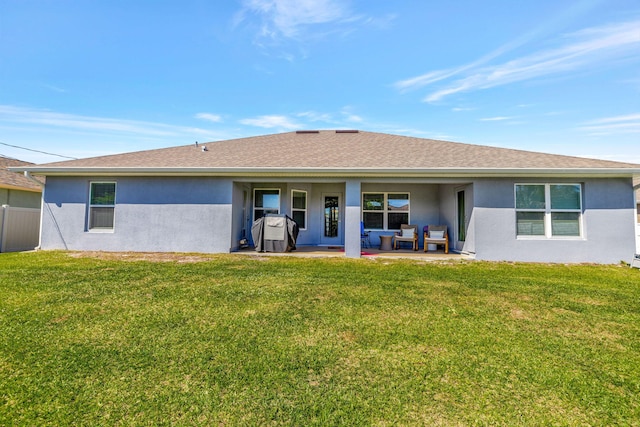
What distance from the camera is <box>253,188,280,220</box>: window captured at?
38.7 ft

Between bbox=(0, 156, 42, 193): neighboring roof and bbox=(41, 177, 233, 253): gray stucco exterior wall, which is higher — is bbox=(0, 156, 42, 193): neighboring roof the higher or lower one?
the higher one

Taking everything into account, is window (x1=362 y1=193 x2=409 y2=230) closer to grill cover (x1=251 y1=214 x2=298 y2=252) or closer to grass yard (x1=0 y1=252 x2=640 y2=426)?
grill cover (x1=251 y1=214 x2=298 y2=252)

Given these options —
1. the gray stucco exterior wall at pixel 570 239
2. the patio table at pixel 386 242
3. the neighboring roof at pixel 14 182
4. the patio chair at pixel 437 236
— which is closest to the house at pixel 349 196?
the gray stucco exterior wall at pixel 570 239

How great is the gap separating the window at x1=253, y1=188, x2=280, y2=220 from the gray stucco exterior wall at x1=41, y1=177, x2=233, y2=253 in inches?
81.7

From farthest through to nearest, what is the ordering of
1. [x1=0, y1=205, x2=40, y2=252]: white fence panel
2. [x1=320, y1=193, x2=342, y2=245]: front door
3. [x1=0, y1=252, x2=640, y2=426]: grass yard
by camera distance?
[x1=320, y1=193, x2=342, y2=245]: front door, [x1=0, y1=205, x2=40, y2=252]: white fence panel, [x1=0, y1=252, x2=640, y2=426]: grass yard

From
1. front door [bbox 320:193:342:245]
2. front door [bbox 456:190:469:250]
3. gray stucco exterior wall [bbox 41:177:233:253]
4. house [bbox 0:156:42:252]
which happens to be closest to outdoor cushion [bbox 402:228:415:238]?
front door [bbox 456:190:469:250]

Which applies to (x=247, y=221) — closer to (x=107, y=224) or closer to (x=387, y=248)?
(x=107, y=224)

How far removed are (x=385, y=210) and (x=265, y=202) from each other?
489 cm

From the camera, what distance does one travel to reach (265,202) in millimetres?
11828

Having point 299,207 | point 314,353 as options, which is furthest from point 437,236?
point 314,353

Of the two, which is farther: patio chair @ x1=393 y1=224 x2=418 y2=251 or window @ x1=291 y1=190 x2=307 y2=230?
window @ x1=291 y1=190 x2=307 y2=230

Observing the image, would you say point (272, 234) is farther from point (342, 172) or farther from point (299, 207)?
point (342, 172)

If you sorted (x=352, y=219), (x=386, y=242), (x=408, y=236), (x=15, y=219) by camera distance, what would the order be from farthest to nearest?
(x=408, y=236) → (x=386, y=242) → (x=15, y=219) → (x=352, y=219)

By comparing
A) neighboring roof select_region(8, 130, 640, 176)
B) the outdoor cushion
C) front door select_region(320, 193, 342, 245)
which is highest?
neighboring roof select_region(8, 130, 640, 176)
